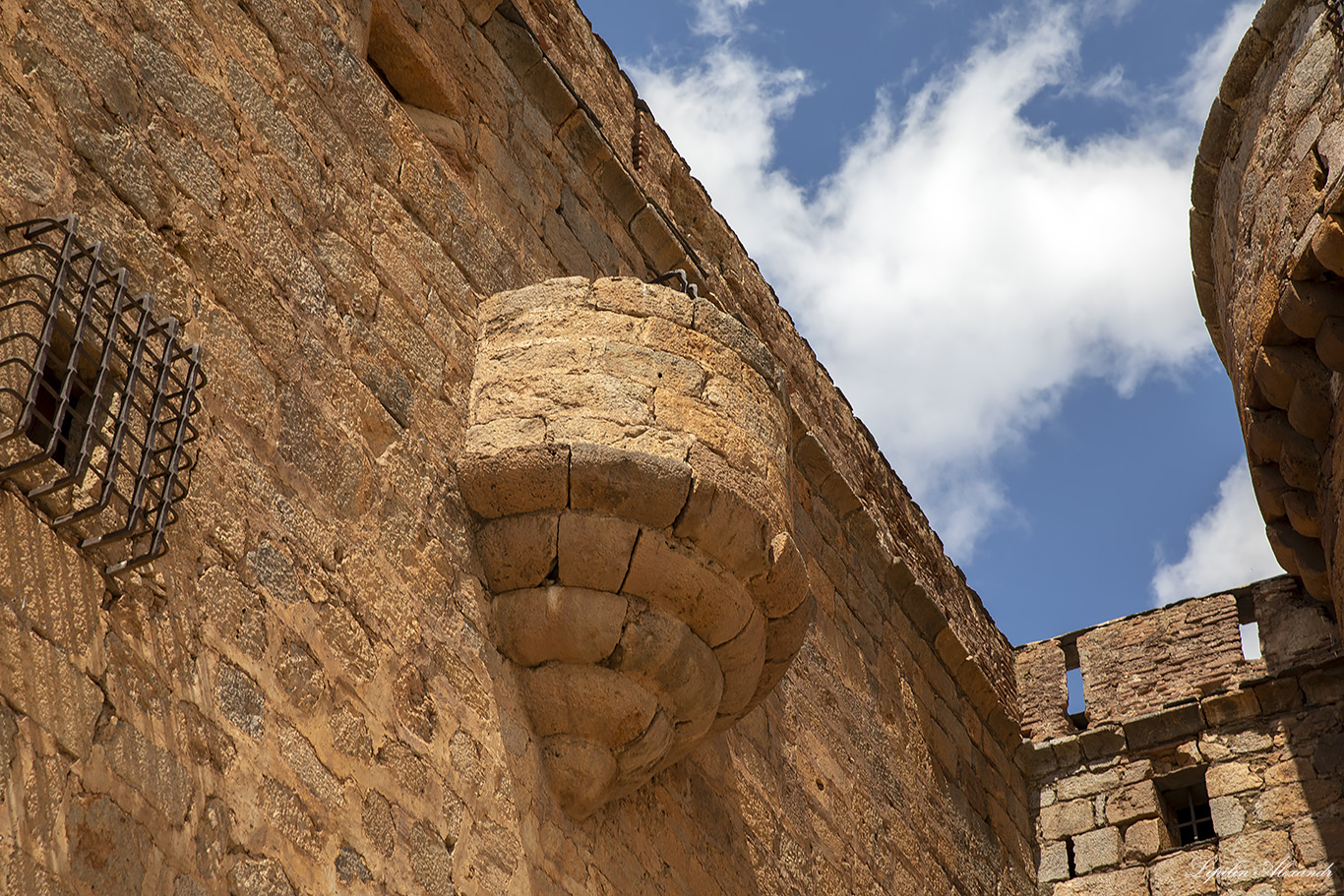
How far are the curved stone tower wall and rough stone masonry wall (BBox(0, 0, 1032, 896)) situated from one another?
276cm

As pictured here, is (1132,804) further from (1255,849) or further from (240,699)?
(240,699)

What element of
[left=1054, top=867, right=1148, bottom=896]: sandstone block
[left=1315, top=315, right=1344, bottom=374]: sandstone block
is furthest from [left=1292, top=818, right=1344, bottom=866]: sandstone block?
[left=1315, top=315, right=1344, bottom=374]: sandstone block

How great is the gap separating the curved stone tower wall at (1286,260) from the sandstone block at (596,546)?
12.9ft

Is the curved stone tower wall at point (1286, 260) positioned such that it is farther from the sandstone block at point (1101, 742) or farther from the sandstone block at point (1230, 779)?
the sandstone block at point (1101, 742)

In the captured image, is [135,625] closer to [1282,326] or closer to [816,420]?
[816,420]

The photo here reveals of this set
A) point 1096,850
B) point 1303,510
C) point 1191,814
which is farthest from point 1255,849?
point 1303,510

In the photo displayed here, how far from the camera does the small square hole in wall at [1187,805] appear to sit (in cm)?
881

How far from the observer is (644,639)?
4.74 m

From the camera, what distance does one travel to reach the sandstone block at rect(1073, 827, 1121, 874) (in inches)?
346

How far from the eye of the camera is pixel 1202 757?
8914 mm

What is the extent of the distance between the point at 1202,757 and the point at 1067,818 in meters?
0.80

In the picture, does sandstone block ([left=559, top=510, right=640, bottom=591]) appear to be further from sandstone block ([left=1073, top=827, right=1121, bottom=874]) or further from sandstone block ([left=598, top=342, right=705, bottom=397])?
sandstone block ([left=1073, top=827, right=1121, bottom=874])

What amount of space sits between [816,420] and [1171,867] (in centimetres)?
309

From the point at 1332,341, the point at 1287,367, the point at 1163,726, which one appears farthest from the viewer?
the point at 1163,726
